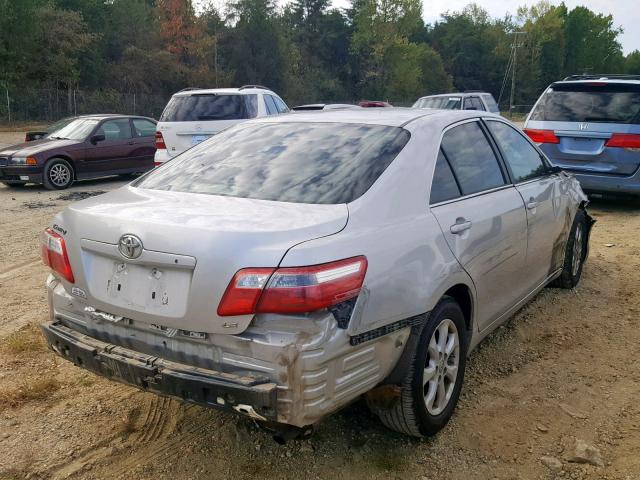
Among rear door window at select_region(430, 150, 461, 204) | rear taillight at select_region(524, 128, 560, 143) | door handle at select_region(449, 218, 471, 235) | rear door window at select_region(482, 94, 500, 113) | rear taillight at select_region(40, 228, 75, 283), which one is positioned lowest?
rear taillight at select_region(40, 228, 75, 283)

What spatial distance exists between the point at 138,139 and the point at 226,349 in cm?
1144

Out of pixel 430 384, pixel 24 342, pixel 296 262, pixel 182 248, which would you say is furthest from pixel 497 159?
pixel 24 342

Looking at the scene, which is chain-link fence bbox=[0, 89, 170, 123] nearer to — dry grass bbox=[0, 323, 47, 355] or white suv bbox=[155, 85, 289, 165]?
white suv bbox=[155, 85, 289, 165]

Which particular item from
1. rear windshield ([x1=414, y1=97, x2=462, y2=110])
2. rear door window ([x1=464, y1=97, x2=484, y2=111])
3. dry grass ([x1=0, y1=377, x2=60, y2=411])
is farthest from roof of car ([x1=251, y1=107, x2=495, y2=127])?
rear door window ([x1=464, y1=97, x2=484, y2=111])

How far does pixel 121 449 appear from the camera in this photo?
2.94 m

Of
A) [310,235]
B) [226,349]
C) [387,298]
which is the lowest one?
[226,349]

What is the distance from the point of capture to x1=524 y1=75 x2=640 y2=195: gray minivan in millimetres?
8023

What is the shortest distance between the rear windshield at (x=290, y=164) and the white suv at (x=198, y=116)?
6779mm

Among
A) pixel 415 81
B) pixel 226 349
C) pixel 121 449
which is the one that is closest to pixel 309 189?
pixel 226 349

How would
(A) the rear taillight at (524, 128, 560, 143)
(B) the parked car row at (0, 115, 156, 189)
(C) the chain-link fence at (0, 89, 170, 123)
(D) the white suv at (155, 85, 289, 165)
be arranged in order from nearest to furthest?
(A) the rear taillight at (524, 128, 560, 143)
(D) the white suv at (155, 85, 289, 165)
(B) the parked car row at (0, 115, 156, 189)
(C) the chain-link fence at (0, 89, 170, 123)

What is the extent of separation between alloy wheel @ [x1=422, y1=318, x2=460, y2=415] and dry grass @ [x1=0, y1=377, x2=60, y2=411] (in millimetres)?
2232

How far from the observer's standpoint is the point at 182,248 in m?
2.35

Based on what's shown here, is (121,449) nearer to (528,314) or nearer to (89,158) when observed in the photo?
(528,314)

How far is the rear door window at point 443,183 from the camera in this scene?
3043mm
